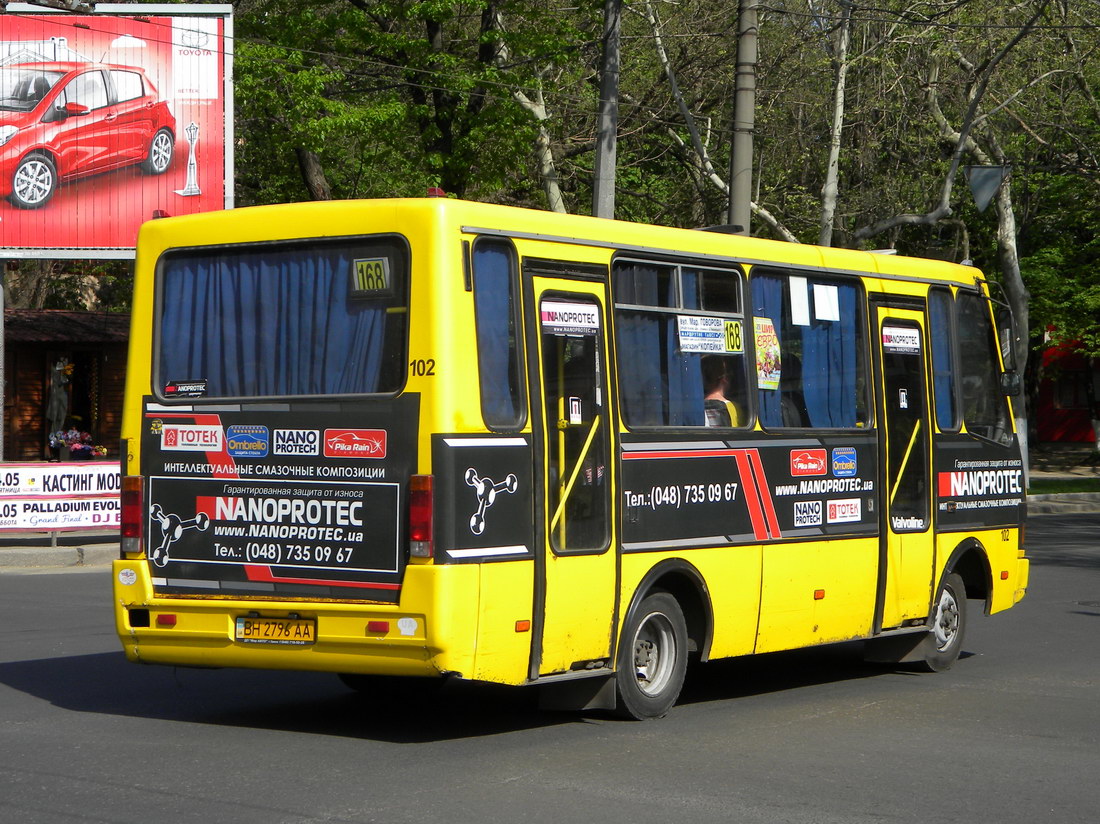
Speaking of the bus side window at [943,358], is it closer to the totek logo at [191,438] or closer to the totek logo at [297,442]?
the totek logo at [297,442]

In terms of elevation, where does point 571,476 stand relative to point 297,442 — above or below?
below

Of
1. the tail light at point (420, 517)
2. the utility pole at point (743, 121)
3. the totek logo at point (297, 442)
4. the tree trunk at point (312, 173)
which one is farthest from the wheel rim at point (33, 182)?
the tail light at point (420, 517)

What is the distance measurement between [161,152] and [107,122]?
3.04ft

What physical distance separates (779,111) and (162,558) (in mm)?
22753

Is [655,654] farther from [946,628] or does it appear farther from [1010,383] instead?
[1010,383]

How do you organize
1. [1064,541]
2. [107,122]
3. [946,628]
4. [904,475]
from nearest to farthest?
[904,475] → [946,628] → [1064,541] → [107,122]

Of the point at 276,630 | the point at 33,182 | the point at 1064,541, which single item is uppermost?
the point at 33,182

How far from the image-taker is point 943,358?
467 inches

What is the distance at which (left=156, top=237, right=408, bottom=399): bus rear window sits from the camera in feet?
26.7

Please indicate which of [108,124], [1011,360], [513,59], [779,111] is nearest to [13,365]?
[108,124]

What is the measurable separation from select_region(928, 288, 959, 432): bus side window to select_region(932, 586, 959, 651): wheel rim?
1249 millimetres

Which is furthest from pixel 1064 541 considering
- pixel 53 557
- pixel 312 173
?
pixel 312 173

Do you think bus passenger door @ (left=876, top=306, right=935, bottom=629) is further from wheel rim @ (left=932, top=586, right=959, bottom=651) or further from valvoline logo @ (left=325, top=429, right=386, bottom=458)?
valvoline logo @ (left=325, top=429, right=386, bottom=458)

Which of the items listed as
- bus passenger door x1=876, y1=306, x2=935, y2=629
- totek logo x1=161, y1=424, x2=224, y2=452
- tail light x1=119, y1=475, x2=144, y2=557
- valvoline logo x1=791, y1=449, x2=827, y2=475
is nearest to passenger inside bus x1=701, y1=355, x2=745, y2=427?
valvoline logo x1=791, y1=449, x2=827, y2=475
